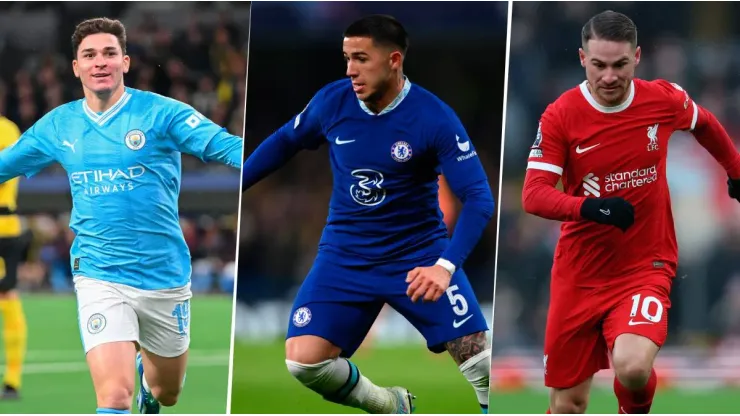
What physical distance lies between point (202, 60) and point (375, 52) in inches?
181

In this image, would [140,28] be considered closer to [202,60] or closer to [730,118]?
[202,60]

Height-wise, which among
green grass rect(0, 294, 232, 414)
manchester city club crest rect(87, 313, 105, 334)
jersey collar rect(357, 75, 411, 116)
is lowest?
green grass rect(0, 294, 232, 414)

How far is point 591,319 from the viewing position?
5977 mm

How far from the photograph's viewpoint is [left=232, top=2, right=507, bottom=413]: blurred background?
23.8 ft

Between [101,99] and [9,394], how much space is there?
3.63 meters

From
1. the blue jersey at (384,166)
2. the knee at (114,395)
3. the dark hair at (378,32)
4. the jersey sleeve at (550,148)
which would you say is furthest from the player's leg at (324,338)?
the dark hair at (378,32)

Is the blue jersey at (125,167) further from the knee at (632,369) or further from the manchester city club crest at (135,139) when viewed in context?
the knee at (632,369)

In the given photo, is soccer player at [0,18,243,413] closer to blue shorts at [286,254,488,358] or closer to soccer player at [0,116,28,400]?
blue shorts at [286,254,488,358]

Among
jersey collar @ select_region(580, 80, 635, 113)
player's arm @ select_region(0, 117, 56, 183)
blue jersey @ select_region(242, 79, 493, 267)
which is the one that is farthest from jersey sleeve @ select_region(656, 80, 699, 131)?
player's arm @ select_region(0, 117, 56, 183)

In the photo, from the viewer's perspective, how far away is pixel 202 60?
10.3m

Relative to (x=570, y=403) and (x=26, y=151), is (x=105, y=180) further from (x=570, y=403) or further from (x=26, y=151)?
(x=570, y=403)

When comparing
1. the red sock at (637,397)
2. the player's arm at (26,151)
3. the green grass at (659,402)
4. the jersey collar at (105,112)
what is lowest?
the green grass at (659,402)

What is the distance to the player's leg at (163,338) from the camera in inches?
242

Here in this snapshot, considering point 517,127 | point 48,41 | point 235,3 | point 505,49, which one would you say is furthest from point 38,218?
point 505,49
